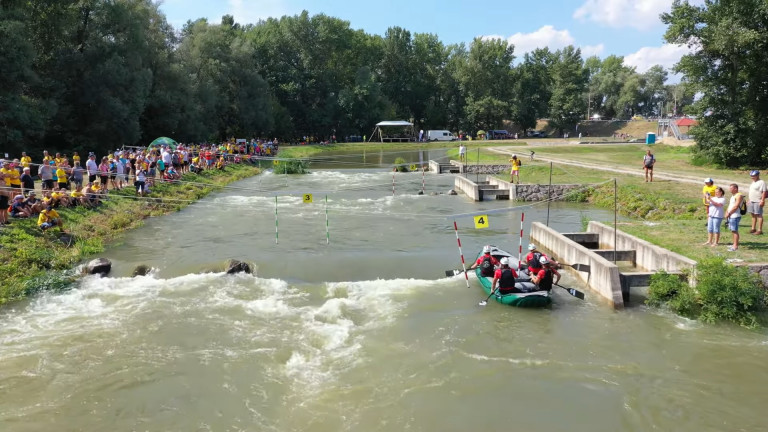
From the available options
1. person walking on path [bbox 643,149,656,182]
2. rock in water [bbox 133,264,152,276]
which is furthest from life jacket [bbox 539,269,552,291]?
person walking on path [bbox 643,149,656,182]

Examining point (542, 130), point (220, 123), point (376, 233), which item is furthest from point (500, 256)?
point (542, 130)

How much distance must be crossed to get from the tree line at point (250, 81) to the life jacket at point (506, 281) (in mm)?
26803

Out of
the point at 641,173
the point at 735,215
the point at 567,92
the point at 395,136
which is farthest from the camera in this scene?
the point at 567,92

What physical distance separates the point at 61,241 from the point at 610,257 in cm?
1665

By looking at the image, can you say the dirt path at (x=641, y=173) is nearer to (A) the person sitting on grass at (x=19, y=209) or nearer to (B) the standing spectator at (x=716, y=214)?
(B) the standing spectator at (x=716, y=214)

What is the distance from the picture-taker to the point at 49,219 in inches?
705

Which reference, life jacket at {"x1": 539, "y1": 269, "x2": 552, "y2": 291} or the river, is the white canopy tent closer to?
the river

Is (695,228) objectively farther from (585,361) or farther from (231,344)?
(231,344)

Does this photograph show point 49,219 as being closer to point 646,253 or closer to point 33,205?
point 33,205

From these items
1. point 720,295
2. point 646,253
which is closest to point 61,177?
point 646,253

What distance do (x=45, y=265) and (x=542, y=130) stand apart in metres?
98.4

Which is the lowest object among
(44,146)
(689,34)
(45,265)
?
(45,265)

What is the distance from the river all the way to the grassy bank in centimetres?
104

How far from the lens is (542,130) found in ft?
→ 342
